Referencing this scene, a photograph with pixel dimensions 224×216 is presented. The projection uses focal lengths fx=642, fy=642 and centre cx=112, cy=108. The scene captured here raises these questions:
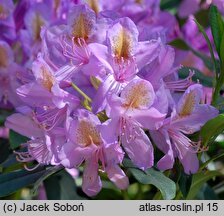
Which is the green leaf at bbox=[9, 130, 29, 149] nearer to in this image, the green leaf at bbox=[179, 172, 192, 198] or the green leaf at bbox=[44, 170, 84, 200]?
the green leaf at bbox=[44, 170, 84, 200]

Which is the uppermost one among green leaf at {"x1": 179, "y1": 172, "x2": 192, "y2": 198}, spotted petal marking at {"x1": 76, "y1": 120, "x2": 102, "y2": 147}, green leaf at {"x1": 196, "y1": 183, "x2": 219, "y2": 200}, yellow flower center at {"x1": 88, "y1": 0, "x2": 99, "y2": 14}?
yellow flower center at {"x1": 88, "y1": 0, "x2": 99, "y2": 14}

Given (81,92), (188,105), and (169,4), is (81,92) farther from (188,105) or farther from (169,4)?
(169,4)

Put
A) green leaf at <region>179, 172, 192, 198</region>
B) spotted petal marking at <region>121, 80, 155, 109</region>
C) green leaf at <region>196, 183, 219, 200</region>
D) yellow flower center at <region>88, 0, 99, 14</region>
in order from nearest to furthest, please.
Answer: spotted petal marking at <region>121, 80, 155, 109</region>
green leaf at <region>179, 172, 192, 198</region>
yellow flower center at <region>88, 0, 99, 14</region>
green leaf at <region>196, 183, 219, 200</region>

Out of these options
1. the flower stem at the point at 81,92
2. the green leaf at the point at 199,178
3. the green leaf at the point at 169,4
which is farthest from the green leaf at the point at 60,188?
the green leaf at the point at 169,4

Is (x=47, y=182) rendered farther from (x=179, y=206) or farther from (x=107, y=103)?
(x=107, y=103)

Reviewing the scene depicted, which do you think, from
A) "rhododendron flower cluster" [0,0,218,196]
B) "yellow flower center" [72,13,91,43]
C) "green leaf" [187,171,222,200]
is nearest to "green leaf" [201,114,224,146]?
"rhododendron flower cluster" [0,0,218,196]

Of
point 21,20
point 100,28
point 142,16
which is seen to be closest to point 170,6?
point 142,16
